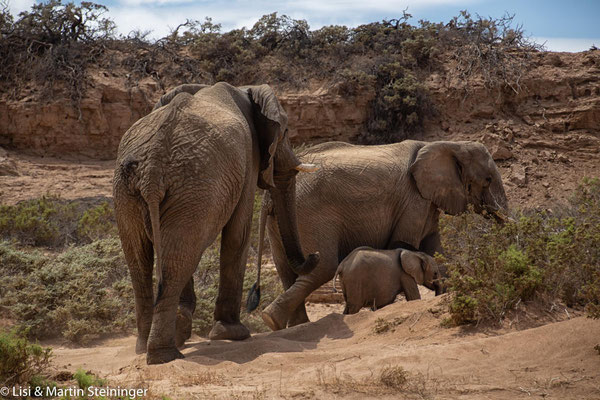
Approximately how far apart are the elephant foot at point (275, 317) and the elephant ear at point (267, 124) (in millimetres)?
1487

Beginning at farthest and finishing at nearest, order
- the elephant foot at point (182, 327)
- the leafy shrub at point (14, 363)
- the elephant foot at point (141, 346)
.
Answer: the elephant foot at point (182, 327) → the elephant foot at point (141, 346) → the leafy shrub at point (14, 363)

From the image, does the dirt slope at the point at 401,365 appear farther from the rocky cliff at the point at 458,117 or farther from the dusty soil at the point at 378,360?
the rocky cliff at the point at 458,117

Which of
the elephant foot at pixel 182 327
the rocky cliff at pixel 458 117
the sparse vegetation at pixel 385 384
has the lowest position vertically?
the elephant foot at pixel 182 327

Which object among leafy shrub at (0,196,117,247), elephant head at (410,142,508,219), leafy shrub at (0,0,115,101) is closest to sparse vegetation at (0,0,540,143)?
leafy shrub at (0,0,115,101)

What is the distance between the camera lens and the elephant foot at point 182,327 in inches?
231

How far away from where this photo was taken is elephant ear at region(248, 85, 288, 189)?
6.47 meters

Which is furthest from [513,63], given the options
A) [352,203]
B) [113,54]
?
[352,203]

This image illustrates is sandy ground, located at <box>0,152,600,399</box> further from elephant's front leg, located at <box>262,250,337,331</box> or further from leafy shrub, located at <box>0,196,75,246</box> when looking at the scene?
leafy shrub, located at <box>0,196,75,246</box>

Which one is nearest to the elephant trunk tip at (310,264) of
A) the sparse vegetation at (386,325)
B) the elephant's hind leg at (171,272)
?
the sparse vegetation at (386,325)

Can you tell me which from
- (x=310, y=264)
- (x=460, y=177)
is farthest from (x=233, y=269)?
(x=460, y=177)

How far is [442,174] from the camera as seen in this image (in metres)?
9.10

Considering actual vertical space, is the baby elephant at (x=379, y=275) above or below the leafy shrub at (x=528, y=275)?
below

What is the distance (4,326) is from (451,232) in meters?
4.85

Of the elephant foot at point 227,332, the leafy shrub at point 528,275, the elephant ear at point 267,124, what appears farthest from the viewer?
the elephant ear at point 267,124
